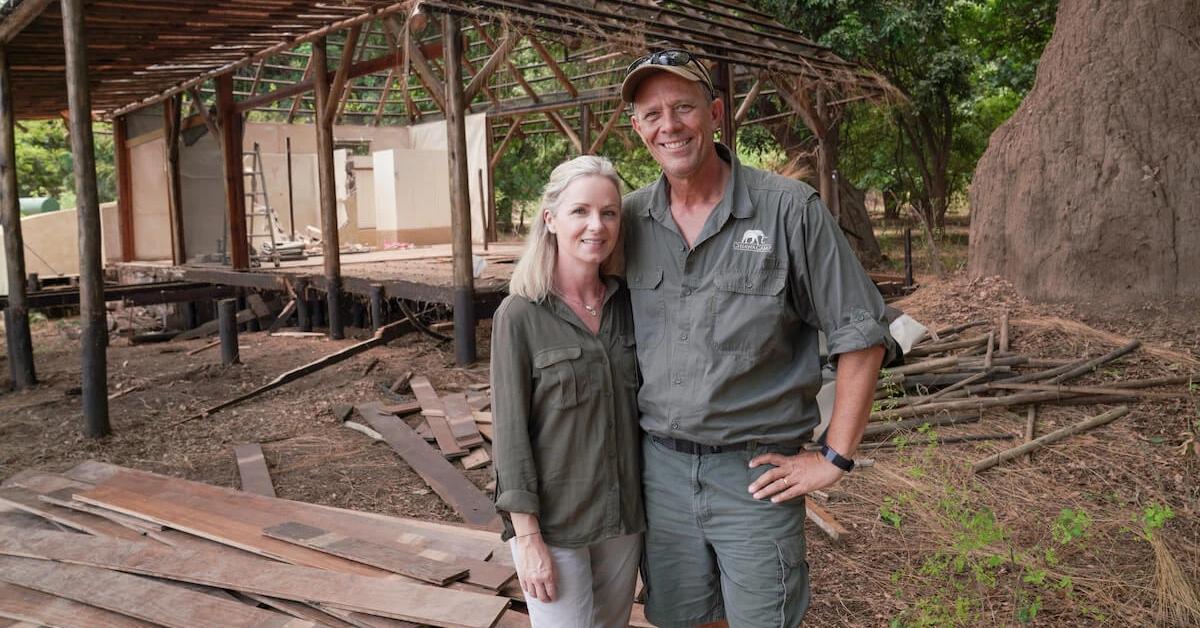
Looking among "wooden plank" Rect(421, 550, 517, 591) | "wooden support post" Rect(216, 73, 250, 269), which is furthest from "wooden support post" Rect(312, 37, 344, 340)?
"wooden plank" Rect(421, 550, 517, 591)

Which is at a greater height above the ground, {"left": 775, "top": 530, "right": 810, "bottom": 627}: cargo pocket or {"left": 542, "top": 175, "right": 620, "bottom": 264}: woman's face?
{"left": 542, "top": 175, "right": 620, "bottom": 264}: woman's face

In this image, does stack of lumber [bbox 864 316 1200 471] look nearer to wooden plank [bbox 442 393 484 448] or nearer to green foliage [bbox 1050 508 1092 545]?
green foliage [bbox 1050 508 1092 545]

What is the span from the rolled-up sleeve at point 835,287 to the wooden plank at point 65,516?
3680mm

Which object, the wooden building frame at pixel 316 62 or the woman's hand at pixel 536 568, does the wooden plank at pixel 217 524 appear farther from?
the wooden building frame at pixel 316 62

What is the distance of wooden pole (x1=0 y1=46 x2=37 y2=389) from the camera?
365 inches

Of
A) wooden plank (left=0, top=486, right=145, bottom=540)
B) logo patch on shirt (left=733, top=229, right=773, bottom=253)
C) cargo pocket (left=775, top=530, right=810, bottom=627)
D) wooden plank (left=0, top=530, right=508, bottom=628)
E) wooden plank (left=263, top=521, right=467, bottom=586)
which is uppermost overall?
logo patch on shirt (left=733, top=229, right=773, bottom=253)

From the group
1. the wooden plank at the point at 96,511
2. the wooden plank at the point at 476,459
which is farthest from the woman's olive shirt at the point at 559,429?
the wooden plank at the point at 476,459

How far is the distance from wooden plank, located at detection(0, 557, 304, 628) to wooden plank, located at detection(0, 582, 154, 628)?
2cm

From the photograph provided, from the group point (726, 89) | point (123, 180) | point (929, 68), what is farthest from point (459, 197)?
point (123, 180)

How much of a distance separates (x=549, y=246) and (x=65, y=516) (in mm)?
3700

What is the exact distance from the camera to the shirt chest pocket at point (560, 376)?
2.33m

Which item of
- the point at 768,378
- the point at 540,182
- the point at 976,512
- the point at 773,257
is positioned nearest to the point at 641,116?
the point at 773,257

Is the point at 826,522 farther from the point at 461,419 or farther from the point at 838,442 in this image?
the point at 461,419

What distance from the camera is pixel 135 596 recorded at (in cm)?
369
